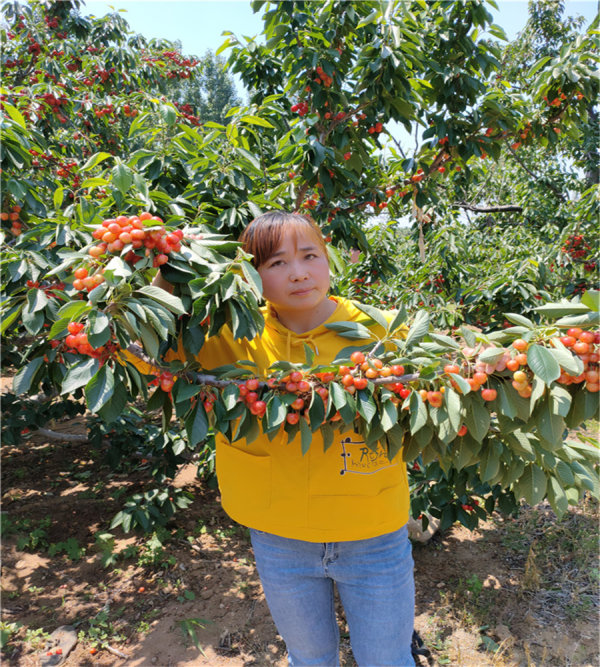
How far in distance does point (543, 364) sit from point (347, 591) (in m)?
0.90

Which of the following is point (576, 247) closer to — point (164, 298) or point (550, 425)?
point (550, 425)

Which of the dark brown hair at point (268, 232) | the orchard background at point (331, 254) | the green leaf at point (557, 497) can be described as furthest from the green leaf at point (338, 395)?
the green leaf at point (557, 497)

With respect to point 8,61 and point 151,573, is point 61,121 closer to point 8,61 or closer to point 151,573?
point 8,61

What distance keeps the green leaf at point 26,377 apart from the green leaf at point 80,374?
0.63 ft

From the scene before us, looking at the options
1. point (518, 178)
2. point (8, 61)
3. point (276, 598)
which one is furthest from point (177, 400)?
point (518, 178)

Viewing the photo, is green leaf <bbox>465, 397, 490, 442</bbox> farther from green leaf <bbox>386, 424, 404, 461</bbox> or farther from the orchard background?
green leaf <bbox>386, 424, 404, 461</bbox>

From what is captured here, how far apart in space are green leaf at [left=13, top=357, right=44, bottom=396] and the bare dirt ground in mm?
1978

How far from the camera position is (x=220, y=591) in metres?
2.81

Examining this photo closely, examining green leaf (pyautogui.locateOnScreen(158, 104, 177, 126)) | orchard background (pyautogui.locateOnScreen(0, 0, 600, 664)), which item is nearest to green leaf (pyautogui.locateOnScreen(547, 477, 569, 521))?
orchard background (pyautogui.locateOnScreen(0, 0, 600, 664))

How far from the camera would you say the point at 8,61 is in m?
4.28

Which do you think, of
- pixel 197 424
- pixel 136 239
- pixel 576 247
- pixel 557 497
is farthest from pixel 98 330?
pixel 576 247

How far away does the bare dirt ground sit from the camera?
234 centimetres

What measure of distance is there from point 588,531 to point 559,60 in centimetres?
300

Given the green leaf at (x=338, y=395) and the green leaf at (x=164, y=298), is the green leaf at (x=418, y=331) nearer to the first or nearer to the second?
the green leaf at (x=338, y=395)
